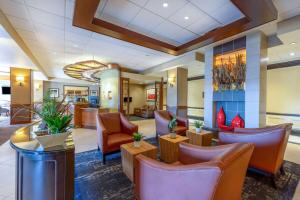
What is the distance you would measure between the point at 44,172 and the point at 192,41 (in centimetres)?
436

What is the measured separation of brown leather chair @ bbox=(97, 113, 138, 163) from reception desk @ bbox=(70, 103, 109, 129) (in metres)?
2.68

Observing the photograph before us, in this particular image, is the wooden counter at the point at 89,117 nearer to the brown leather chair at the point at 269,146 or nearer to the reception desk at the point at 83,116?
the reception desk at the point at 83,116

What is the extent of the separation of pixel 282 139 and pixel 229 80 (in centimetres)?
230

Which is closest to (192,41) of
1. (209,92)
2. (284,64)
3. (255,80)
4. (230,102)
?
(209,92)

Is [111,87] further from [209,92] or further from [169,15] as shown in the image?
[169,15]

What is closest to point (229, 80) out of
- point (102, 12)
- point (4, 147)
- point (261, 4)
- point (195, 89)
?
point (261, 4)

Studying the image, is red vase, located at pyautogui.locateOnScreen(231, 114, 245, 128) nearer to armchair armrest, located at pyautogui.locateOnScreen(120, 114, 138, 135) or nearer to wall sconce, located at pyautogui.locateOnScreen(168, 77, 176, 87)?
armchair armrest, located at pyautogui.locateOnScreen(120, 114, 138, 135)

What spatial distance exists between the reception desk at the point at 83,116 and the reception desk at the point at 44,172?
4.70 metres

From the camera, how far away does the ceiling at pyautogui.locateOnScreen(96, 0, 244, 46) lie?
2607mm

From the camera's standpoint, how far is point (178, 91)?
6105 millimetres

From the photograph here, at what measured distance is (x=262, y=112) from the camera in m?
3.56

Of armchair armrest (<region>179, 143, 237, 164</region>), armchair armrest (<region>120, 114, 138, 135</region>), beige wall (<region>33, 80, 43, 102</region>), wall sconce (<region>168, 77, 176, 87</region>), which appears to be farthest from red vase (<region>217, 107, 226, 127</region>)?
beige wall (<region>33, 80, 43, 102</region>)

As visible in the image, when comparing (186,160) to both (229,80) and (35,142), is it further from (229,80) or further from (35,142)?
(229,80)

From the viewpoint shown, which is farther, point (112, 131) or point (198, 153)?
point (112, 131)
